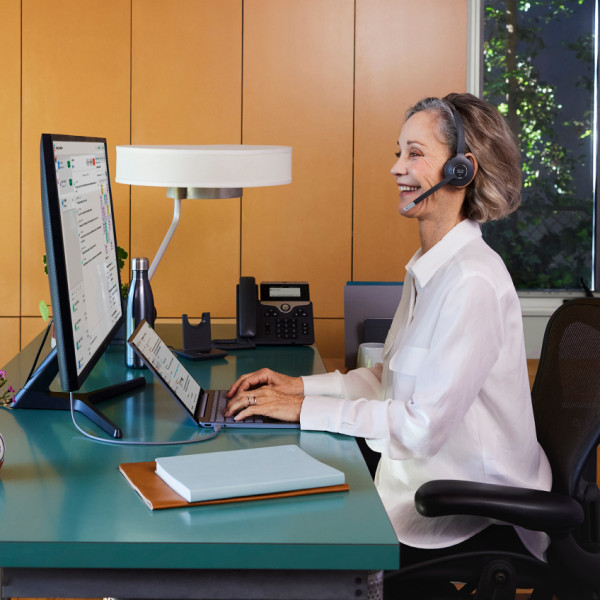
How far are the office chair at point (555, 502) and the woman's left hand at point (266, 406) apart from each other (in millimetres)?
325

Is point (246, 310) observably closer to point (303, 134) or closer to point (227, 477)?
point (303, 134)

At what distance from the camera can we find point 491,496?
58.7 inches

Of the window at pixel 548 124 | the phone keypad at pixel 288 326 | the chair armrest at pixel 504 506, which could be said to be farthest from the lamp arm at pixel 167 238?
the window at pixel 548 124

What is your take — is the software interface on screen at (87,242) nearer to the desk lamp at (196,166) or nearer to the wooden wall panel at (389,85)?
the desk lamp at (196,166)

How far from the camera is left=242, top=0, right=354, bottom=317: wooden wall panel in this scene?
371 centimetres

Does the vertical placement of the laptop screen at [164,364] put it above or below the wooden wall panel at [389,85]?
below

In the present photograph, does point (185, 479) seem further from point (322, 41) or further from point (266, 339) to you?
point (322, 41)

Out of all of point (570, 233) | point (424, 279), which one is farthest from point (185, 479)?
point (570, 233)

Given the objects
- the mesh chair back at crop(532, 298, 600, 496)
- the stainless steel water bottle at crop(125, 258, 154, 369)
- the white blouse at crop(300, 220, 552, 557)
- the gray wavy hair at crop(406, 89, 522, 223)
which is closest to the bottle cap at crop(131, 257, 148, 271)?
the stainless steel water bottle at crop(125, 258, 154, 369)

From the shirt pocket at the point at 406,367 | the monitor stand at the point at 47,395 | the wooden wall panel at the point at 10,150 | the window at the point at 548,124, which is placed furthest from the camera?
the window at the point at 548,124

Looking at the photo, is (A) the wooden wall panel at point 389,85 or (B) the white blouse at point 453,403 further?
(A) the wooden wall panel at point 389,85

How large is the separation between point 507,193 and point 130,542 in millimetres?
1119

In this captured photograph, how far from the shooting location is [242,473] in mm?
1323

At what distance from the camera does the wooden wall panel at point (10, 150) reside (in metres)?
3.64
